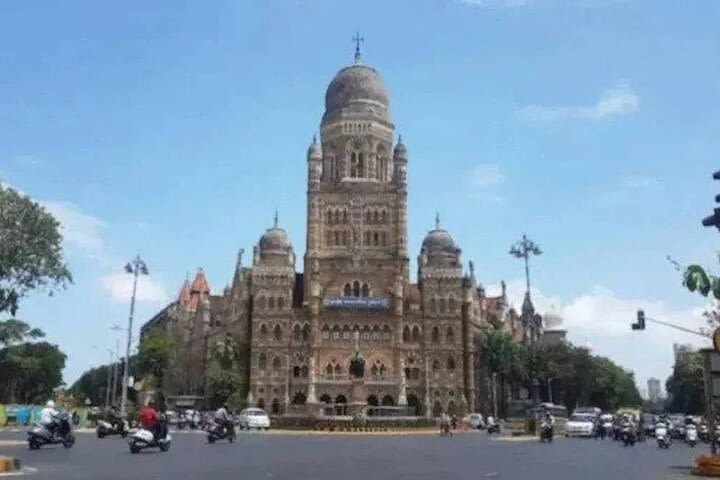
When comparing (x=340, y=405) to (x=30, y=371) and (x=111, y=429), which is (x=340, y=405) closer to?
(x=111, y=429)

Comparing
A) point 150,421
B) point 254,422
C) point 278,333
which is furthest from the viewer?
point 278,333

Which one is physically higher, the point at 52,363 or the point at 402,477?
the point at 52,363

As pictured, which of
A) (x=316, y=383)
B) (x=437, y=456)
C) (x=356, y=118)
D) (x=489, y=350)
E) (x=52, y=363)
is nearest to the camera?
(x=437, y=456)

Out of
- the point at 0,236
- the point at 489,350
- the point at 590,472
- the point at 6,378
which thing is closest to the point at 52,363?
the point at 6,378

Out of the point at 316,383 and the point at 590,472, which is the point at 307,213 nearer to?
the point at 316,383

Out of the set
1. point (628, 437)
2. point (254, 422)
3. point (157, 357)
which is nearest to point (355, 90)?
point (157, 357)

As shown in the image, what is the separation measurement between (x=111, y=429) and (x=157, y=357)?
58940 mm

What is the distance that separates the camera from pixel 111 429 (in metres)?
41.0

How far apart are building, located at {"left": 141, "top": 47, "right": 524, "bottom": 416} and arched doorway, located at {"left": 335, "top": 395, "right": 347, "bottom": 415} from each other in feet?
0.57

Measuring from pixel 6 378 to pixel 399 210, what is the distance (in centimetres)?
5297

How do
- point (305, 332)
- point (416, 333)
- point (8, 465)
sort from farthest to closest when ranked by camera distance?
point (416, 333) < point (305, 332) < point (8, 465)

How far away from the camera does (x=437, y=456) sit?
25359 mm

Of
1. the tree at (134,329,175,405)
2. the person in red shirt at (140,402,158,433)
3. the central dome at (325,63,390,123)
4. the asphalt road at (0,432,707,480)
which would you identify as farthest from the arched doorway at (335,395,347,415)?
the asphalt road at (0,432,707,480)

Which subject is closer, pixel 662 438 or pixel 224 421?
pixel 224 421
